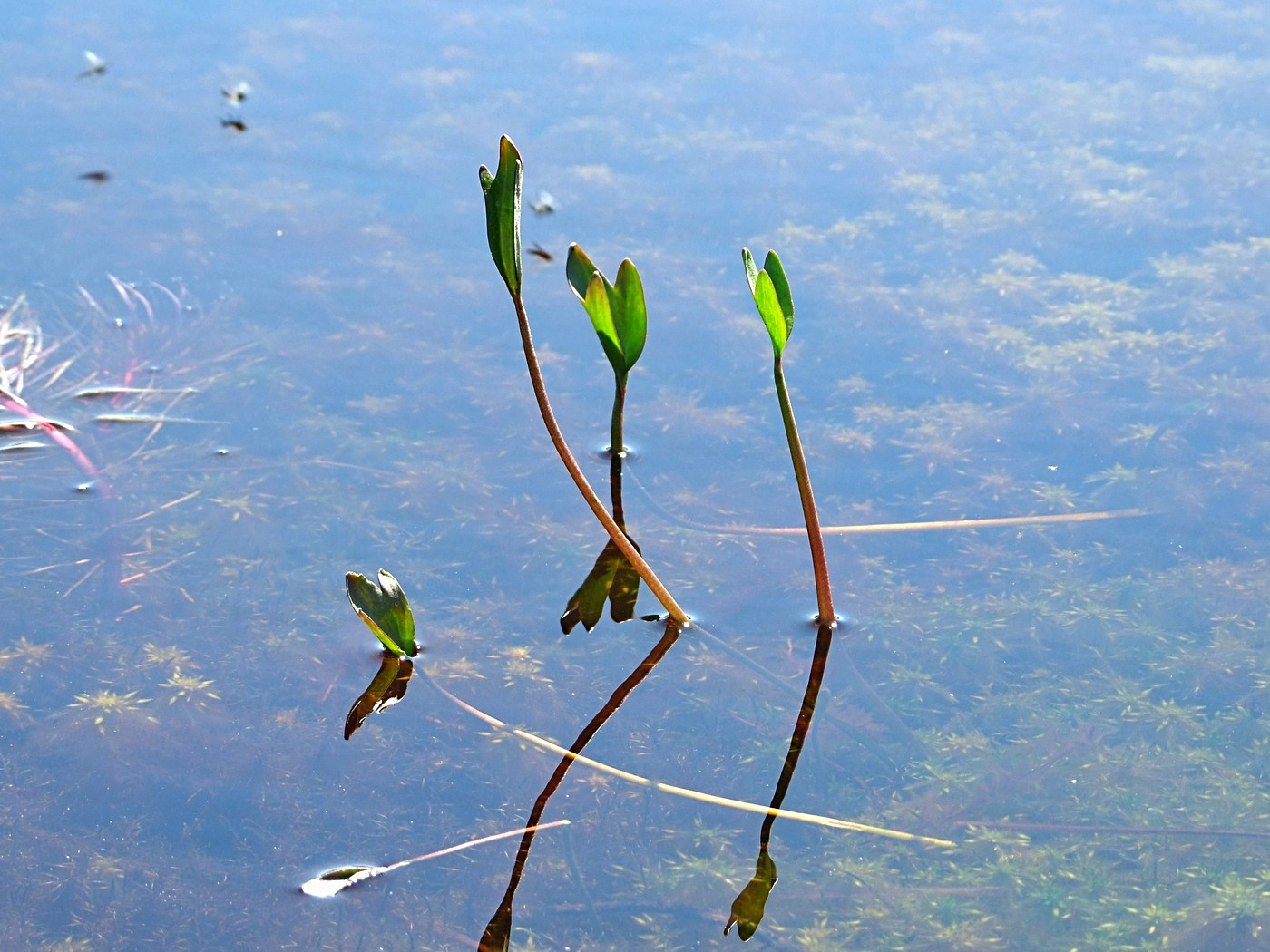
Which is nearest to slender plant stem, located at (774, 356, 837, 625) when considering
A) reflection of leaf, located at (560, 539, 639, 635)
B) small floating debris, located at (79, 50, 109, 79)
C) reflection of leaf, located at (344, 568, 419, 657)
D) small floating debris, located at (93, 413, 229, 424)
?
reflection of leaf, located at (560, 539, 639, 635)

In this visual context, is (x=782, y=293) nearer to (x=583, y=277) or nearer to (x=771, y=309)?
(x=771, y=309)

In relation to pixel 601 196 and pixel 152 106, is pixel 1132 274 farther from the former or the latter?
pixel 152 106

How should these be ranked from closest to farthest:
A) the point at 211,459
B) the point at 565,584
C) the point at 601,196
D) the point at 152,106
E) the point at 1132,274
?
the point at 565,584, the point at 211,459, the point at 1132,274, the point at 601,196, the point at 152,106

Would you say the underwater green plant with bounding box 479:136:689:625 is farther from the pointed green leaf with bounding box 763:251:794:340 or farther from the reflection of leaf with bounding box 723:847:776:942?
the reflection of leaf with bounding box 723:847:776:942

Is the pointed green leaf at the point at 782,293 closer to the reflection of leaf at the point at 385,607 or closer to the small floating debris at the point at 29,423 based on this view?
the reflection of leaf at the point at 385,607

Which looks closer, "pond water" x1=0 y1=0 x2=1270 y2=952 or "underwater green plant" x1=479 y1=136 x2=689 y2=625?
"pond water" x1=0 y1=0 x2=1270 y2=952

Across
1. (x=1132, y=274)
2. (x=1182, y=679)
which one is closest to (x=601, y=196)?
(x=1132, y=274)
